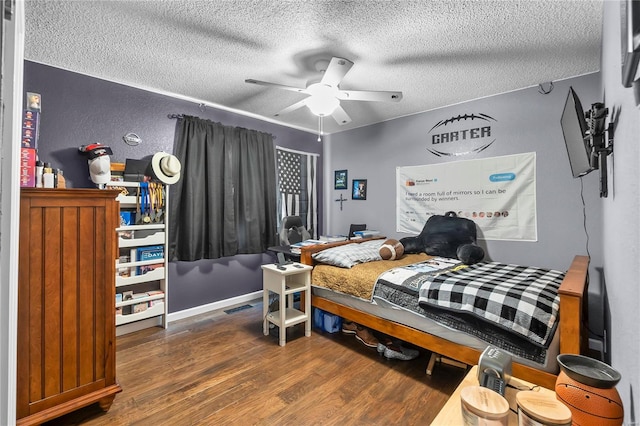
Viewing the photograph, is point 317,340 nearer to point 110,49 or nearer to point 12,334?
point 12,334

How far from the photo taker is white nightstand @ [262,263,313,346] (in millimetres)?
2557

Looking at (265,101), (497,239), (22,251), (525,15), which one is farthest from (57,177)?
(497,239)

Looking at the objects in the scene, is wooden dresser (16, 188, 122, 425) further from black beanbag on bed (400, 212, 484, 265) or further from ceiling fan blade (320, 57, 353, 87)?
black beanbag on bed (400, 212, 484, 265)

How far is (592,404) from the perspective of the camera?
771 mm

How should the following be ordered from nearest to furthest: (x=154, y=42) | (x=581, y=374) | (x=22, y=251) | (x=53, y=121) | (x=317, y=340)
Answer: (x=581, y=374) < (x=22, y=251) < (x=154, y=42) < (x=53, y=121) < (x=317, y=340)

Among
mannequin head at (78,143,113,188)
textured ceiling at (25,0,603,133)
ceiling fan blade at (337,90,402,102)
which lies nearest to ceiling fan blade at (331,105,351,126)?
ceiling fan blade at (337,90,402,102)

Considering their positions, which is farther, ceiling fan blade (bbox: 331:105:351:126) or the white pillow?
the white pillow

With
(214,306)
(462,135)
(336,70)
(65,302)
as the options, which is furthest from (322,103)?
(214,306)

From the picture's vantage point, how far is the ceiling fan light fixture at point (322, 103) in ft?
7.66

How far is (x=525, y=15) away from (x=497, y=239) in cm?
205

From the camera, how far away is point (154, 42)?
2137 mm

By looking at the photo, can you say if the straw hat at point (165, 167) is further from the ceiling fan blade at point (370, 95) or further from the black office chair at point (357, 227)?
the black office chair at point (357, 227)

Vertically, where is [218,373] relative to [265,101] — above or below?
below

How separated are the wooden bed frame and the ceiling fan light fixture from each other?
133 cm
